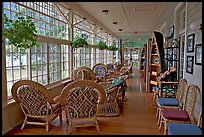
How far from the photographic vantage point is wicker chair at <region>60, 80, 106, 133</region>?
3545 mm

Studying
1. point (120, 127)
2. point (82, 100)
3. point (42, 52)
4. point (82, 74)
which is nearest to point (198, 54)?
point (120, 127)

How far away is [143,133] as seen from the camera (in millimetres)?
3553

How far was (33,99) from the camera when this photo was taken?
3.68m

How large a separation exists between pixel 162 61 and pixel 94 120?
2.97m

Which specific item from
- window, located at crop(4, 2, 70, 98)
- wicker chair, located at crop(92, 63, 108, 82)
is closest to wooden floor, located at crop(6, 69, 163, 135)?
window, located at crop(4, 2, 70, 98)

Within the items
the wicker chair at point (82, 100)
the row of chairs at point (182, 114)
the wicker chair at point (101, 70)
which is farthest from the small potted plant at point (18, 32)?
the wicker chair at point (101, 70)

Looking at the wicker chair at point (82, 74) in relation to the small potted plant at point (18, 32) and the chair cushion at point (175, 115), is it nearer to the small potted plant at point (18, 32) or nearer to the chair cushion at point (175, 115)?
the small potted plant at point (18, 32)

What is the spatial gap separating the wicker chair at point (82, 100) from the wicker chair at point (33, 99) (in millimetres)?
346

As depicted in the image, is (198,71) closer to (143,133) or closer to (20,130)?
(143,133)

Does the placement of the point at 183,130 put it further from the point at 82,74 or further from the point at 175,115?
the point at 82,74

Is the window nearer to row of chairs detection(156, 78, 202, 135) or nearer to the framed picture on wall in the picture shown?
row of chairs detection(156, 78, 202, 135)

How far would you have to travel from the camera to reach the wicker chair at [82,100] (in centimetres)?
354

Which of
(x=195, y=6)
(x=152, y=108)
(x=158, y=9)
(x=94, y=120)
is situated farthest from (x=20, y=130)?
(x=158, y=9)

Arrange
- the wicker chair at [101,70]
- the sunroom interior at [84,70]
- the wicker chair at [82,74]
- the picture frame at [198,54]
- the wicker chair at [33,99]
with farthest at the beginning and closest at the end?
the wicker chair at [101,70], the wicker chair at [82,74], the wicker chair at [33,99], the sunroom interior at [84,70], the picture frame at [198,54]
